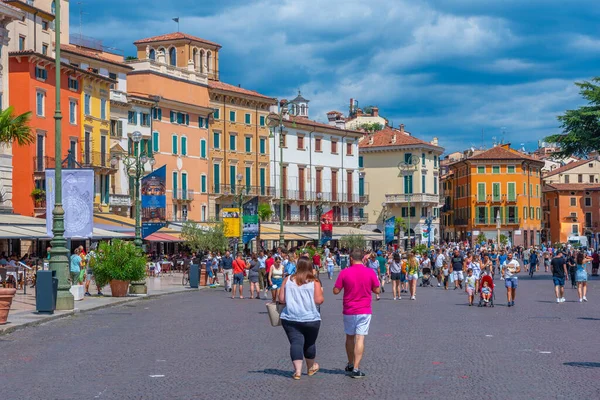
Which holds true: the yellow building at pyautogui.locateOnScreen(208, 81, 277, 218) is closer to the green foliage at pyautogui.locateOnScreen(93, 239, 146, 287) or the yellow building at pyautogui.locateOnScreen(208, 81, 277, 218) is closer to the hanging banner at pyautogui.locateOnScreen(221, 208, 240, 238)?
the hanging banner at pyautogui.locateOnScreen(221, 208, 240, 238)

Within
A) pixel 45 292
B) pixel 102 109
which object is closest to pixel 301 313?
pixel 45 292

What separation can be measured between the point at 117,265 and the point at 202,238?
2738 cm

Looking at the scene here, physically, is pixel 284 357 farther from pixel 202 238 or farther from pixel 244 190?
pixel 244 190

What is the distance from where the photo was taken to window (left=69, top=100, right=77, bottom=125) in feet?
188

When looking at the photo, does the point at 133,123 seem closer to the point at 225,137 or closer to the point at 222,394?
the point at 225,137

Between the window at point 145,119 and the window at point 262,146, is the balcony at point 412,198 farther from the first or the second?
the window at point 145,119

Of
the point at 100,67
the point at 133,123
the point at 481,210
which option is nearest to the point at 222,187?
the point at 133,123

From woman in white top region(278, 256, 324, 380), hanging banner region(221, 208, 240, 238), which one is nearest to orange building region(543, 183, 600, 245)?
hanging banner region(221, 208, 240, 238)

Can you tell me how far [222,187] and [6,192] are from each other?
3190 centimetres

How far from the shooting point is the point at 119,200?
2478 inches

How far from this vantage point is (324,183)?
91.4 meters

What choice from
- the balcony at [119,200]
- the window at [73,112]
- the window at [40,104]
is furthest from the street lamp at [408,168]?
the window at [40,104]

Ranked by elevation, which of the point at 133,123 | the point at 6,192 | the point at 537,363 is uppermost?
the point at 133,123

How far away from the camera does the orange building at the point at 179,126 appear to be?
71.2 metres
